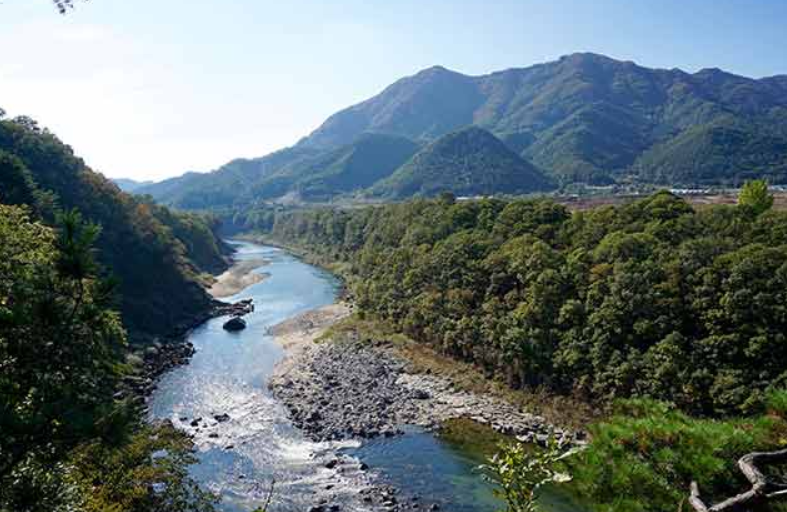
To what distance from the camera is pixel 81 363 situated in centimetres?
1002

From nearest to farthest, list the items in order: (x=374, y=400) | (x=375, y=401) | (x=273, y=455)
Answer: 1. (x=273, y=455)
2. (x=375, y=401)
3. (x=374, y=400)

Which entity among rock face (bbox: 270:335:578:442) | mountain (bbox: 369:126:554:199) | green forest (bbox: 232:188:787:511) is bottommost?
rock face (bbox: 270:335:578:442)

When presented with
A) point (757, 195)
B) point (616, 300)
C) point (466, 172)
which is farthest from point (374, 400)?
point (466, 172)

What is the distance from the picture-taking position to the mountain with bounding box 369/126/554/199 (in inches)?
6309

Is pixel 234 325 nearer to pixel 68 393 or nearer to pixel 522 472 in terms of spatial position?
pixel 68 393

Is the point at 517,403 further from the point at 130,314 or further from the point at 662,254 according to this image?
the point at 130,314

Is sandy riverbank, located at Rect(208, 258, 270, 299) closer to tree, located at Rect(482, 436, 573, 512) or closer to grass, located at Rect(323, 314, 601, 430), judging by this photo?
grass, located at Rect(323, 314, 601, 430)

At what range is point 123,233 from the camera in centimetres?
5841

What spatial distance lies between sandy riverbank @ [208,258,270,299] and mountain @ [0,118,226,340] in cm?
697

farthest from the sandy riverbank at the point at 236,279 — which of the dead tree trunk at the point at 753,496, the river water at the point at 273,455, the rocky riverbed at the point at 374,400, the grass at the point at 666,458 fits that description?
the dead tree trunk at the point at 753,496

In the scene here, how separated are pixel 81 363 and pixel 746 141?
185333 mm

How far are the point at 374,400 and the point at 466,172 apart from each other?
14340cm

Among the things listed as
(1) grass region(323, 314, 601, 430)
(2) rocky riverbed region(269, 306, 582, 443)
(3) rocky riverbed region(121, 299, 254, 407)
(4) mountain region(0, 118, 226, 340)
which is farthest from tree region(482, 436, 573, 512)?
(4) mountain region(0, 118, 226, 340)

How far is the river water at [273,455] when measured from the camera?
77.2ft
